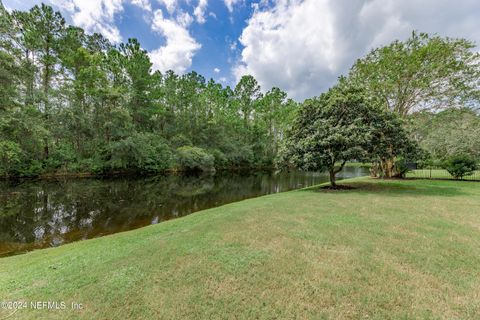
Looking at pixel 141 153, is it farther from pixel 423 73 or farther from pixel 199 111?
pixel 423 73

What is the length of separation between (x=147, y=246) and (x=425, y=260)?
17.8ft

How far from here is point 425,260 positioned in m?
3.56

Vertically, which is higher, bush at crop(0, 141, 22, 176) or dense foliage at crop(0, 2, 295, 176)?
dense foliage at crop(0, 2, 295, 176)

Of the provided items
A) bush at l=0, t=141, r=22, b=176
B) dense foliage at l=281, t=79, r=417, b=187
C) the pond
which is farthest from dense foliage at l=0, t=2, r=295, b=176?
dense foliage at l=281, t=79, r=417, b=187

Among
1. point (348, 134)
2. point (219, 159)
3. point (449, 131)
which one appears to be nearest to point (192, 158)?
point (219, 159)

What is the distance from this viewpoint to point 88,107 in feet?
77.0

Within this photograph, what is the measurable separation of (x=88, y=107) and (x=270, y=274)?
2836 centimetres

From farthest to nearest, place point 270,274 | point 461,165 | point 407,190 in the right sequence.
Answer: point 461,165 < point 407,190 < point 270,274

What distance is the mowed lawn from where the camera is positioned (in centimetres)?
254

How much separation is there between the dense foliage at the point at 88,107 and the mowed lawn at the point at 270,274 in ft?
53.3

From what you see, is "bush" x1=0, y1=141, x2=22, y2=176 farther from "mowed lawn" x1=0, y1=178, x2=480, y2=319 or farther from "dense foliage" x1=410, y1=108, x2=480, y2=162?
"dense foliage" x1=410, y1=108, x2=480, y2=162

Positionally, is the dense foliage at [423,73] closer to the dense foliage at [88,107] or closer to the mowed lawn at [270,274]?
the mowed lawn at [270,274]

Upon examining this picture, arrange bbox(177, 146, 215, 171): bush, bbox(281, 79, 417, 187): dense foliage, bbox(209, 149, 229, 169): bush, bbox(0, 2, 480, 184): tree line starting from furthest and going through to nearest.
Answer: bbox(209, 149, 229, 169): bush, bbox(177, 146, 215, 171): bush, bbox(0, 2, 480, 184): tree line, bbox(281, 79, 417, 187): dense foliage

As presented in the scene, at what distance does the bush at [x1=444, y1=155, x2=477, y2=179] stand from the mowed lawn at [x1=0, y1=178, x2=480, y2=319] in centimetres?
1181
